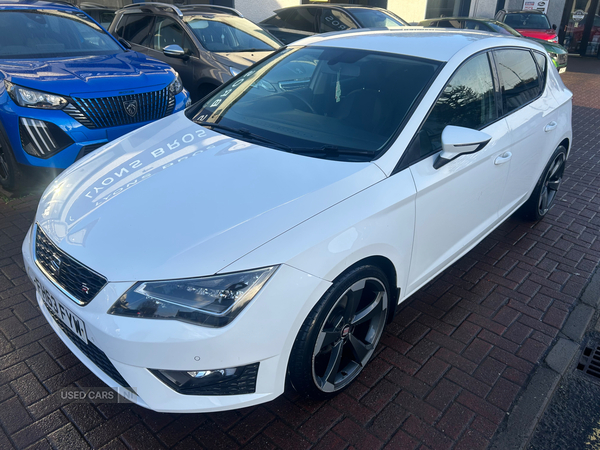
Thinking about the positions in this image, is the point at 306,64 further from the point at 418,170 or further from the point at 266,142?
the point at 418,170

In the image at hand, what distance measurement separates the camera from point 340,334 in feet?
7.79

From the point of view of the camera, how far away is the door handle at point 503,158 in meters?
3.18

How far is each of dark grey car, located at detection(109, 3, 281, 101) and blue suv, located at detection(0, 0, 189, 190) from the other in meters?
0.92

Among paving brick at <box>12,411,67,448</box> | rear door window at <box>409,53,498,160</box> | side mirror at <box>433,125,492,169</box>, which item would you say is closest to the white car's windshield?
rear door window at <box>409,53,498,160</box>

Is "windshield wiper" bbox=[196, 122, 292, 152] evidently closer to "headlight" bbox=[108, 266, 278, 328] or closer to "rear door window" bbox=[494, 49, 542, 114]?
"headlight" bbox=[108, 266, 278, 328]

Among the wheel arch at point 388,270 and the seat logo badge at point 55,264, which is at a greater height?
the seat logo badge at point 55,264

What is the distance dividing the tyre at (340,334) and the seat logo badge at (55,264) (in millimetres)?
1143

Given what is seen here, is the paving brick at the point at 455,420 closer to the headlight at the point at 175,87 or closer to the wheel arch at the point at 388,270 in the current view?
the wheel arch at the point at 388,270

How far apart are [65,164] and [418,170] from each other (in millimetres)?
3264

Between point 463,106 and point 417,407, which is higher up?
point 463,106

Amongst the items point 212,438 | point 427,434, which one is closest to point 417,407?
point 427,434

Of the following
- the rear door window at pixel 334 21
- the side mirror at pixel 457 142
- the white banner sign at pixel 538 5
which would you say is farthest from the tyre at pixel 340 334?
the white banner sign at pixel 538 5

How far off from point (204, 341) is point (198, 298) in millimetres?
169

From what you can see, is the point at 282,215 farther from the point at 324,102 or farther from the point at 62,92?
the point at 62,92
